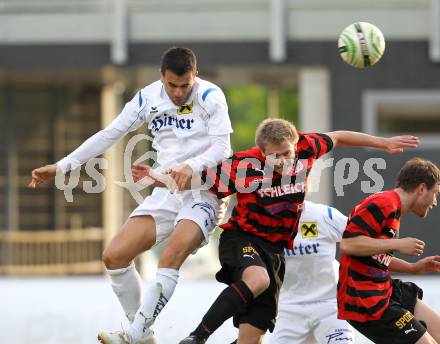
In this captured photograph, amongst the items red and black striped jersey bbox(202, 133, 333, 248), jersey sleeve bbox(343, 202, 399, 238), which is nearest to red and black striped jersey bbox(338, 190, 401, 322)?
jersey sleeve bbox(343, 202, 399, 238)

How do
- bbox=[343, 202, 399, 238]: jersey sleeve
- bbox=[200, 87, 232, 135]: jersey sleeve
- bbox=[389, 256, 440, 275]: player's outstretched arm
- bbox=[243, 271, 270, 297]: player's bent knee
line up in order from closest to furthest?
1. bbox=[343, 202, 399, 238]: jersey sleeve
2. bbox=[389, 256, 440, 275]: player's outstretched arm
3. bbox=[243, 271, 270, 297]: player's bent knee
4. bbox=[200, 87, 232, 135]: jersey sleeve

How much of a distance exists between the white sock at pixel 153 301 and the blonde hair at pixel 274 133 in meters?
1.03

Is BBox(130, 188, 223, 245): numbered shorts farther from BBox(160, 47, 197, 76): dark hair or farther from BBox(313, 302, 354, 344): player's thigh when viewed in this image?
BBox(313, 302, 354, 344): player's thigh

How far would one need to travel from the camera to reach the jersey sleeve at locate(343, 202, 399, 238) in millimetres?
7105

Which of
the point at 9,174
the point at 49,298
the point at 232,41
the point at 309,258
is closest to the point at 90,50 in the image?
the point at 232,41

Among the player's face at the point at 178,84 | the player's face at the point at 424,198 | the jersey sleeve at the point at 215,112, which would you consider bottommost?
the player's face at the point at 424,198

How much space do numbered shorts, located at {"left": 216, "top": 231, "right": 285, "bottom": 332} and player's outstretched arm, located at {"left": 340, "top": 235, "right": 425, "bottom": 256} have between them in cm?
67

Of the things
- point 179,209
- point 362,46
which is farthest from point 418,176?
point 179,209

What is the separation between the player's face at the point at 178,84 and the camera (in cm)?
761

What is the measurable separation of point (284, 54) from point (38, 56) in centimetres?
356

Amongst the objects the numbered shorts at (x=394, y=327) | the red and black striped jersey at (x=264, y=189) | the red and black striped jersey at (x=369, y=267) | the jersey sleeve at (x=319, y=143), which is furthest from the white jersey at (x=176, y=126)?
the numbered shorts at (x=394, y=327)

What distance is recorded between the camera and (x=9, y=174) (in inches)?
779

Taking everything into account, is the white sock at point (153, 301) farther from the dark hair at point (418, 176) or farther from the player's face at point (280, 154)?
the dark hair at point (418, 176)

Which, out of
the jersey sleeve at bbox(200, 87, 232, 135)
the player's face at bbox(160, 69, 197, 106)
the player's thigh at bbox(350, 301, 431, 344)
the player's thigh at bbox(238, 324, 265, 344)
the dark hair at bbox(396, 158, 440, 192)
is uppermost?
the player's face at bbox(160, 69, 197, 106)
